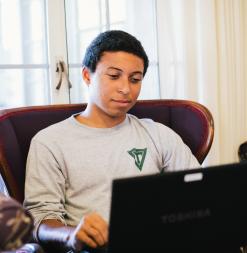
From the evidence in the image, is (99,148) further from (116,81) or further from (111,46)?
(111,46)

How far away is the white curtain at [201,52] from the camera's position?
88.4 inches

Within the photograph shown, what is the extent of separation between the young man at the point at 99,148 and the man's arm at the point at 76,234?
4 centimetres

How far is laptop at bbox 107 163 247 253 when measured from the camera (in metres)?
0.76

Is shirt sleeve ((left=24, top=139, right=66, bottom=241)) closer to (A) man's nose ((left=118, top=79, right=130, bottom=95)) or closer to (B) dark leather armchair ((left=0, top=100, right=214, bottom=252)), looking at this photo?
(B) dark leather armchair ((left=0, top=100, right=214, bottom=252))

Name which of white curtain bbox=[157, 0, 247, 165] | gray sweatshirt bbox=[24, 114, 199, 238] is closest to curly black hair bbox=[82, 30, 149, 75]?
gray sweatshirt bbox=[24, 114, 199, 238]

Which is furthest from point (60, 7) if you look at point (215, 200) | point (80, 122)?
point (215, 200)

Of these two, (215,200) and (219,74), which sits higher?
(219,74)

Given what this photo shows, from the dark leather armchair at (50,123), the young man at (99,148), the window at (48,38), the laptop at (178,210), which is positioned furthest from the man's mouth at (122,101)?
the window at (48,38)

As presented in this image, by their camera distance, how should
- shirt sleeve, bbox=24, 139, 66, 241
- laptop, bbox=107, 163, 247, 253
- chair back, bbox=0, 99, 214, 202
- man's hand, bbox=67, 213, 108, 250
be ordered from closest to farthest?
laptop, bbox=107, 163, 247, 253
man's hand, bbox=67, 213, 108, 250
shirt sleeve, bbox=24, 139, 66, 241
chair back, bbox=0, 99, 214, 202

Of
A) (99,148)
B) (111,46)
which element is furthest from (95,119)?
(111,46)

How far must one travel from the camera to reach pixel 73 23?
6.94 ft

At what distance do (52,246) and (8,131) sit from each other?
1.43 ft

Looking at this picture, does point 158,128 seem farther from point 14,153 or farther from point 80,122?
point 14,153

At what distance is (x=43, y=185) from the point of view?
125 cm
